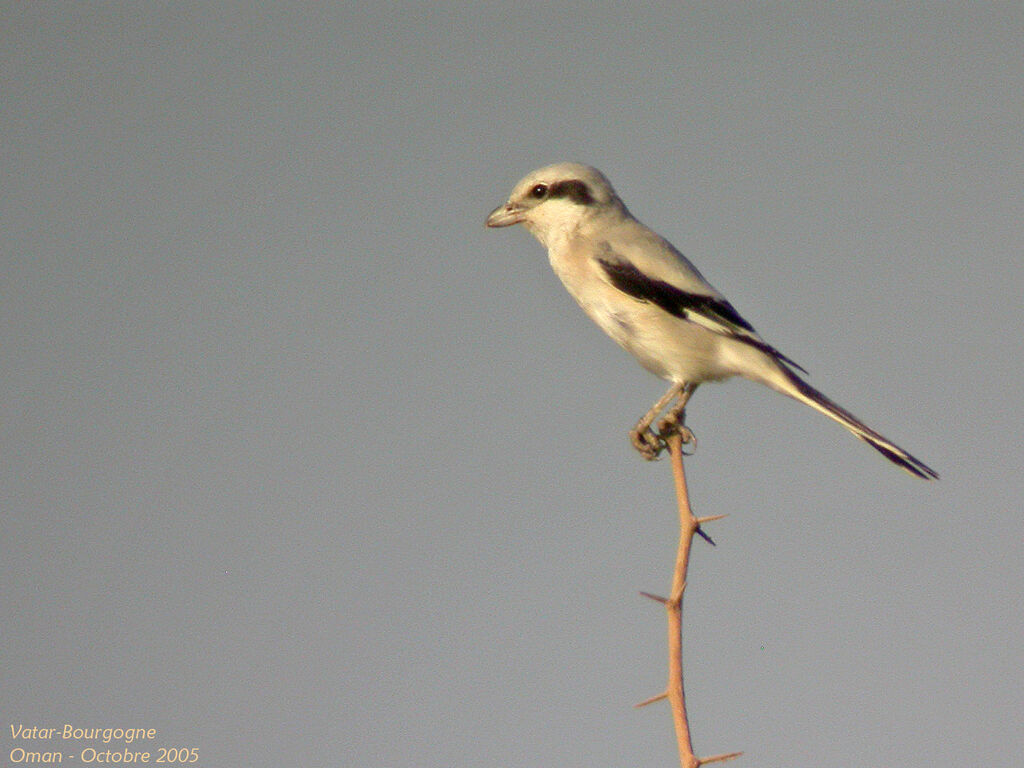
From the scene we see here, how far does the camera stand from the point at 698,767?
1852 mm

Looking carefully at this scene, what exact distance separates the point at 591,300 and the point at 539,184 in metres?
0.56

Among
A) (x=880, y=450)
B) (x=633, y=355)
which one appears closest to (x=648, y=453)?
(x=633, y=355)

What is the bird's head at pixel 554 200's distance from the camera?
12.5 ft

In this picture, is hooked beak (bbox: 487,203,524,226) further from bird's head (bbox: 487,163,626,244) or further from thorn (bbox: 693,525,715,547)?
thorn (bbox: 693,525,715,547)

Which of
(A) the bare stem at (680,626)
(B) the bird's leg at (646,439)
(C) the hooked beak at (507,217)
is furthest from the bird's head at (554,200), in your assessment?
(A) the bare stem at (680,626)

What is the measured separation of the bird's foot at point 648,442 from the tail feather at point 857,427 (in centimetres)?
45

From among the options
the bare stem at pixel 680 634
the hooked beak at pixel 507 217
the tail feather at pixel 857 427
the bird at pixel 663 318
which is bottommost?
the bare stem at pixel 680 634

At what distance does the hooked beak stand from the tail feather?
1.15 m

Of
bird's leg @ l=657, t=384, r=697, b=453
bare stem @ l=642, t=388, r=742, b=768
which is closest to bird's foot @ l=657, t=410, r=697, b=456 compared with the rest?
bird's leg @ l=657, t=384, r=697, b=453

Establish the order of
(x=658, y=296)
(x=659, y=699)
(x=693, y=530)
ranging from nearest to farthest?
(x=659, y=699)
(x=693, y=530)
(x=658, y=296)

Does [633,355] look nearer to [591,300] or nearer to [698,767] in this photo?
[591,300]

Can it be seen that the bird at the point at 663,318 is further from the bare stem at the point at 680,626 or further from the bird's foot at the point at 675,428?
the bare stem at the point at 680,626

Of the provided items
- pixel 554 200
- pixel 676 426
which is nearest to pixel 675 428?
pixel 676 426

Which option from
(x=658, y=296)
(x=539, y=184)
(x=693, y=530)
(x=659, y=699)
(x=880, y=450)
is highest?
(x=539, y=184)
